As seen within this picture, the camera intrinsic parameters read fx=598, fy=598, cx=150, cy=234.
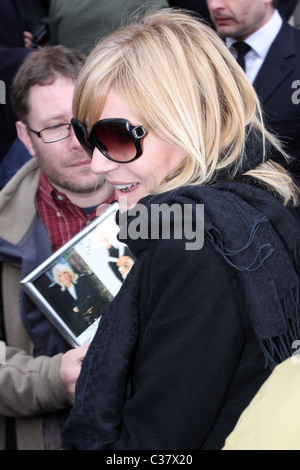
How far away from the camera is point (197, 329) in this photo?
1.17 meters

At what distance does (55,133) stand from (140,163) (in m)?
0.96

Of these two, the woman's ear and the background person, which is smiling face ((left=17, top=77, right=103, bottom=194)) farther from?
the background person

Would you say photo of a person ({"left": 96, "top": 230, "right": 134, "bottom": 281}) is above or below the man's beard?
below

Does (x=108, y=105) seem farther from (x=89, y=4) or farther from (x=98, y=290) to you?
(x=89, y=4)

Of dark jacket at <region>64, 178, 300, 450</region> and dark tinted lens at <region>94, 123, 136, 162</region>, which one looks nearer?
dark jacket at <region>64, 178, 300, 450</region>

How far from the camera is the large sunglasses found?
1.34 metres

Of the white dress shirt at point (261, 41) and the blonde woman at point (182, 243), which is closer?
the blonde woman at point (182, 243)

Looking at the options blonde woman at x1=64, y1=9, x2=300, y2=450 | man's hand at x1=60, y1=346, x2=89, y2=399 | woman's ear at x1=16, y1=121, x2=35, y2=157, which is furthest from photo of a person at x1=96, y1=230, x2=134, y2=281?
woman's ear at x1=16, y1=121, x2=35, y2=157

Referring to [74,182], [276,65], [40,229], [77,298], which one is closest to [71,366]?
[77,298]

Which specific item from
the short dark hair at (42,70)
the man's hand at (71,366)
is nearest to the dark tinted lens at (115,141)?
the man's hand at (71,366)

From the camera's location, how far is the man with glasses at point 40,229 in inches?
77.1

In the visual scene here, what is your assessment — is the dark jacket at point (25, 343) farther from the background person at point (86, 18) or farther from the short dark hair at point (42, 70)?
the background person at point (86, 18)

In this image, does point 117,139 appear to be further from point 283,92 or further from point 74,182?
point 283,92

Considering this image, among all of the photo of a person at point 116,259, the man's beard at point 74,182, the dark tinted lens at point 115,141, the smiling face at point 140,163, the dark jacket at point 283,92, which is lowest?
the dark jacket at point 283,92
